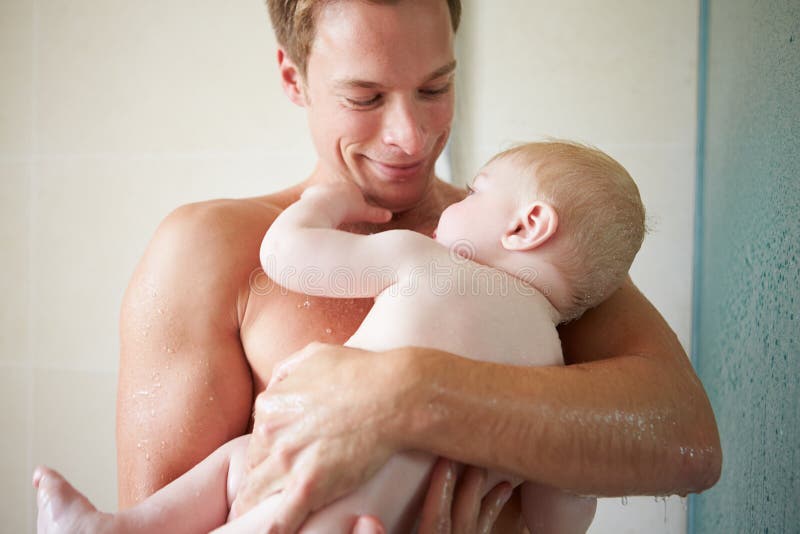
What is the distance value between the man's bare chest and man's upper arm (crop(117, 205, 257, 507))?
3 cm

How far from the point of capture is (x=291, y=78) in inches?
46.0

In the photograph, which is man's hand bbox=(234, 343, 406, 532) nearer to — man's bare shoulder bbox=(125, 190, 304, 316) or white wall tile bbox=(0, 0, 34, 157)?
man's bare shoulder bbox=(125, 190, 304, 316)

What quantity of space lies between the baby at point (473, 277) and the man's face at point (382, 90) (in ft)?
0.55

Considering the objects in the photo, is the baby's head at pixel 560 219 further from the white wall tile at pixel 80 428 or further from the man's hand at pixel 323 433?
the white wall tile at pixel 80 428

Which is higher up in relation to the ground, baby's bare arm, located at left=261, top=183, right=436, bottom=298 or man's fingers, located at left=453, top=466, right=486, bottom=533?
baby's bare arm, located at left=261, top=183, right=436, bottom=298

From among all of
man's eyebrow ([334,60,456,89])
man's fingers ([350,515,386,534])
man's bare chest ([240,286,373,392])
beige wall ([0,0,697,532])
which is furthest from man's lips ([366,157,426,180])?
beige wall ([0,0,697,532])

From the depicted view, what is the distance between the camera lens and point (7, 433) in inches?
82.3

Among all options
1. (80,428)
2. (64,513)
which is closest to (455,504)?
(64,513)

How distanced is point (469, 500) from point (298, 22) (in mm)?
771

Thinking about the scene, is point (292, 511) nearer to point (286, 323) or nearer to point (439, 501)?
point (439, 501)

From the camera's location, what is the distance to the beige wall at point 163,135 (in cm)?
163

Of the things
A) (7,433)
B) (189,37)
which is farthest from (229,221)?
(7,433)

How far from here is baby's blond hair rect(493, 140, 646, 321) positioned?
847 millimetres

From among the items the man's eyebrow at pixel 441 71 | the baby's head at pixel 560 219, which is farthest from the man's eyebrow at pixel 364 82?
the baby's head at pixel 560 219
